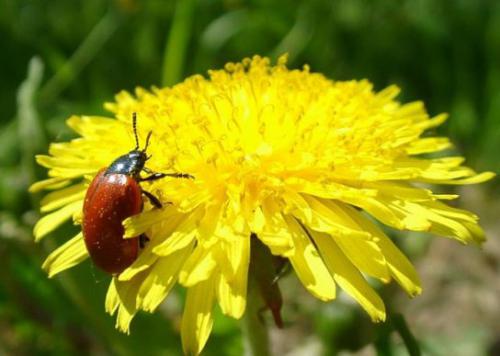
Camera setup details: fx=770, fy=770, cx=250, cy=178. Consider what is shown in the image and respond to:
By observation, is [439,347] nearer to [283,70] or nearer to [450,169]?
[450,169]

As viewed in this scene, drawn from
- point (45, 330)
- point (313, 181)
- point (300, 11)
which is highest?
point (300, 11)

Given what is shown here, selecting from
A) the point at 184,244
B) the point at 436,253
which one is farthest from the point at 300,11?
the point at 184,244

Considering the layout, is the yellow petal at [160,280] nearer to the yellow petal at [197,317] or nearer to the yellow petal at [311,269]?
the yellow petal at [197,317]

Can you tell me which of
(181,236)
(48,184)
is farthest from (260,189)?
(48,184)

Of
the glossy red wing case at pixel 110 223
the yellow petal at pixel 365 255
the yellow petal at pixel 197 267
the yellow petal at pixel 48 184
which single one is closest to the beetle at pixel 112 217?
the glossy red wing case at pixel 110 223

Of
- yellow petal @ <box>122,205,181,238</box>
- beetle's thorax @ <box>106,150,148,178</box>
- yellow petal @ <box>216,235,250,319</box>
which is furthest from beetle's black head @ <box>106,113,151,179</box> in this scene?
yellow petal @ <box>216,235,250,319</box>

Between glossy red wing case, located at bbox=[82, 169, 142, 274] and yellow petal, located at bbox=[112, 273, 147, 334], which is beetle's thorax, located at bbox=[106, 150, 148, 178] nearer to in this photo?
glossy red wing case, located at bbox=[82, 169, 142, 274]
